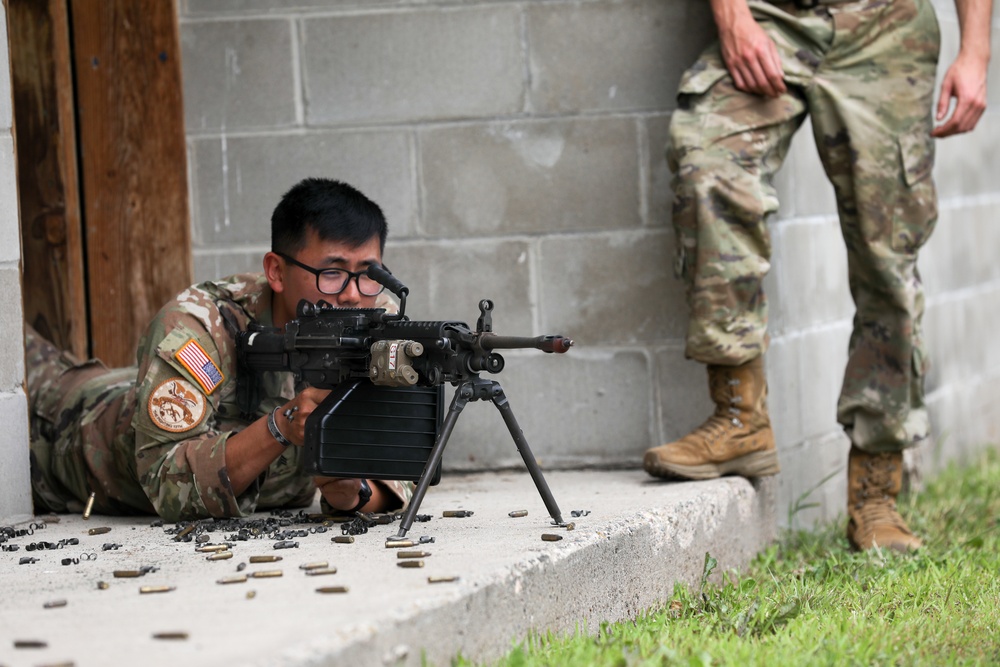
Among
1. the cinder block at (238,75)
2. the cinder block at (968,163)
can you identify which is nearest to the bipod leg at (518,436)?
the cinder block at (238,75)

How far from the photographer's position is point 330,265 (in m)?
3.42

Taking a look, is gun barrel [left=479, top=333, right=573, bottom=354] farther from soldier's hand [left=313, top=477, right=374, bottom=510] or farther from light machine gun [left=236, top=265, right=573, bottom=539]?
soldier's hand [left=313, top=477, right=374, bottom=510]

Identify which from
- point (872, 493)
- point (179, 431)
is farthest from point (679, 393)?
point (179, 431)

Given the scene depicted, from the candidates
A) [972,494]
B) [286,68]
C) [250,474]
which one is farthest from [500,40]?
[972,494]

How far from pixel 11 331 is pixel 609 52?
2.11 m

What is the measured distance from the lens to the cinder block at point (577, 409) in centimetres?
451

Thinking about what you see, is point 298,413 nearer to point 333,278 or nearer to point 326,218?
point 333,278

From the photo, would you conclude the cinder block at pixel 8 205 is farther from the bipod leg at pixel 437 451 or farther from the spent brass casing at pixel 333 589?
the spent brass casing at pixel 333 589

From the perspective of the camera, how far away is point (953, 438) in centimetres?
632

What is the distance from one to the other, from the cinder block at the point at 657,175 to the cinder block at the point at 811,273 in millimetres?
406

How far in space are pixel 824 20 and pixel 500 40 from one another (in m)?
1.08

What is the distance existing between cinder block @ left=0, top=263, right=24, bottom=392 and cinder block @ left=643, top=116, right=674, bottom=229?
79.1 inches

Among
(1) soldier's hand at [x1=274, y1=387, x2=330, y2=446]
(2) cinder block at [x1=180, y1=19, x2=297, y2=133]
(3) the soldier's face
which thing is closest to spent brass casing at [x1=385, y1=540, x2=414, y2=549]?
(1) soldier's hand at [x1=274, y1=387, x2=330, y2=446]

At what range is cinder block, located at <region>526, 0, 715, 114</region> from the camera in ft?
14.6
